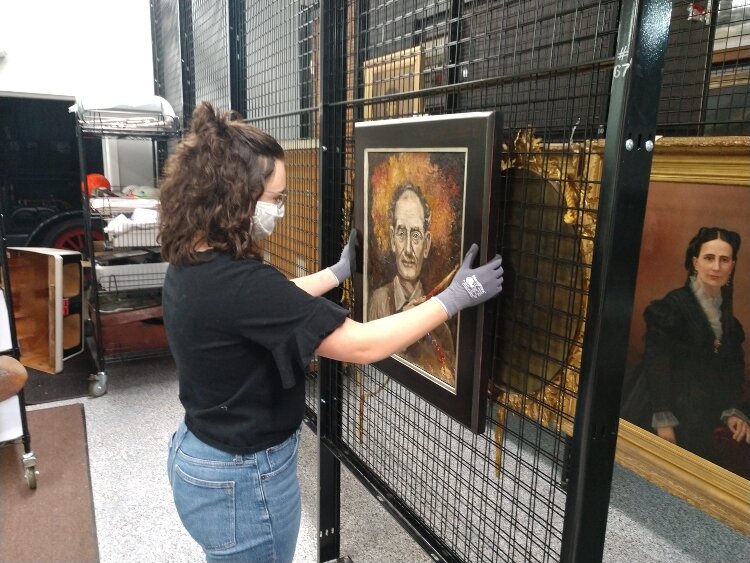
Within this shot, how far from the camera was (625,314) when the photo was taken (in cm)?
92

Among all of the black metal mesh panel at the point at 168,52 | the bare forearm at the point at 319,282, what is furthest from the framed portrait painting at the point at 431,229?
the black metal mesh panel at the point at 168,52

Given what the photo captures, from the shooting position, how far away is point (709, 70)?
2156mm

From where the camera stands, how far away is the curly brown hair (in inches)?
47.4

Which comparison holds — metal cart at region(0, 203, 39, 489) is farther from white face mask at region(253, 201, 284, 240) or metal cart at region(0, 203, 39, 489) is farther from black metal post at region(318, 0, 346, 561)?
white face mask at region(253, 201, 284, 240)

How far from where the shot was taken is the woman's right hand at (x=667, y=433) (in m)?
2.43

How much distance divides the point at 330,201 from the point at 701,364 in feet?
5.52

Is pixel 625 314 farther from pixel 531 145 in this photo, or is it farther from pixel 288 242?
pixel 288 242

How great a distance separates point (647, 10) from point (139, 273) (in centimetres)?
379

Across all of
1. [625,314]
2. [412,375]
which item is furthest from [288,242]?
[625,314]

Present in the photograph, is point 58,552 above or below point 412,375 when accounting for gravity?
below

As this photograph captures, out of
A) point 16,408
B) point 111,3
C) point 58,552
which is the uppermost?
point 111,3

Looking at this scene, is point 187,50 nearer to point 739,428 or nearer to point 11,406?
point 11,406

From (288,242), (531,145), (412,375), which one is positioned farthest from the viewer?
(288,242)

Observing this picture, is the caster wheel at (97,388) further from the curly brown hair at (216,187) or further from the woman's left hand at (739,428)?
the woman's left hand at (739,428)
